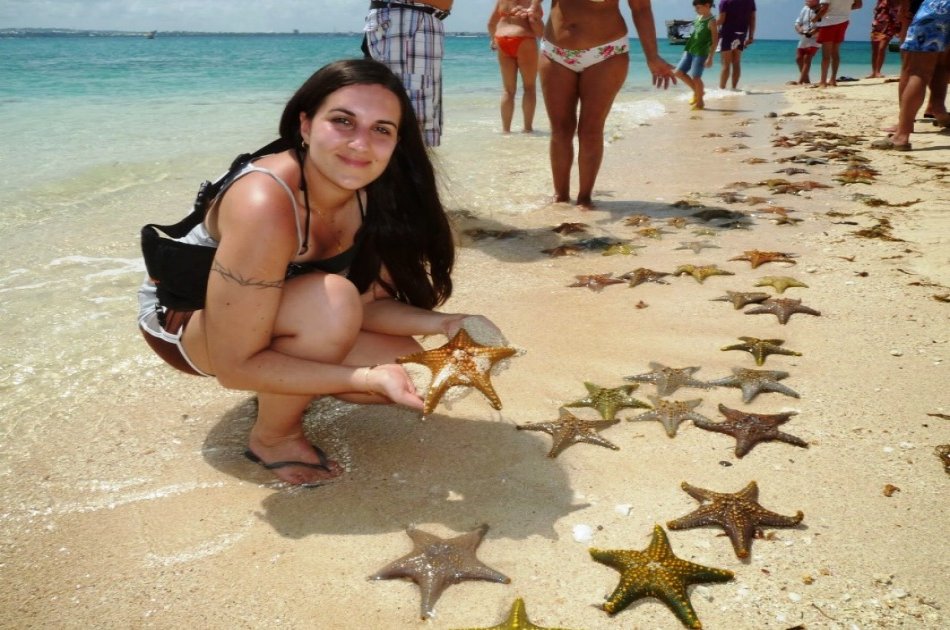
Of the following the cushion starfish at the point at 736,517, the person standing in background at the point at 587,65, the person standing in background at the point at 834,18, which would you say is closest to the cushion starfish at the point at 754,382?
the cushion starfish at the point at 736,517

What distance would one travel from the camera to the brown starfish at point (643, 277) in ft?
15.5

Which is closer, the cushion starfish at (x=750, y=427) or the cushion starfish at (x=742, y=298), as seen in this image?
the cushion starfish at (x=750, y=427)

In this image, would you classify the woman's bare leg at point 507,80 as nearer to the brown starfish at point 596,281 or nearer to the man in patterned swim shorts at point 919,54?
the man in patterned swim shorts at point 919,54

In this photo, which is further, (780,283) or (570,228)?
(570,228)

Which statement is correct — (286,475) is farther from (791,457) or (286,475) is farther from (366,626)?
(791,457)

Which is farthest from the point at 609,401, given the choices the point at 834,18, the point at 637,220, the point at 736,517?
the point at 834,18

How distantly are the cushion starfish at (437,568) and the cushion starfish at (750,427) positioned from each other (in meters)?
1.29

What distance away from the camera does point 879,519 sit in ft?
8.15

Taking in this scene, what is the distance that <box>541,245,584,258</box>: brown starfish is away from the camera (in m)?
5.50

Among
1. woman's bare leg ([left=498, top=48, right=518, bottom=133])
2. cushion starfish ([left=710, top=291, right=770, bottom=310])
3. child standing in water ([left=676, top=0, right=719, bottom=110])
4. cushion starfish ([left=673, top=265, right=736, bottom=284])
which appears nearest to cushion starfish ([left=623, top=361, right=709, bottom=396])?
cushion starfish ([left=710, top=291, right=770, bottom=310])

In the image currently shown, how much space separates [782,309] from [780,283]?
1.47 ft

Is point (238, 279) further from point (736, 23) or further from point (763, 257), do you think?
point (736, 23)

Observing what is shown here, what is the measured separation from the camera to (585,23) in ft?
20.3

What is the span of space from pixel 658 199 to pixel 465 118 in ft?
27.0
